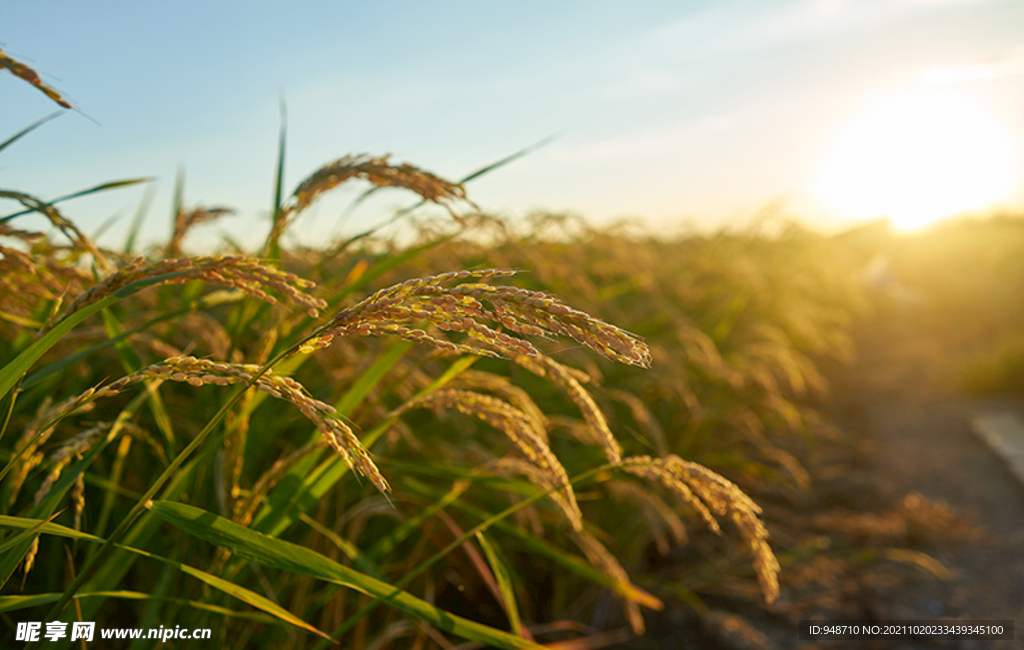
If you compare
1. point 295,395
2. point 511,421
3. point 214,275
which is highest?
point 214,275

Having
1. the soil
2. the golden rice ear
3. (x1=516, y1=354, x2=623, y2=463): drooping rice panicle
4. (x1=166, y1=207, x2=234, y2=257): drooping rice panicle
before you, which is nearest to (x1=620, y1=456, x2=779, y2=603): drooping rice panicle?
(x1=516, y1=354, x2=623, y2=463): drooping rice panicle

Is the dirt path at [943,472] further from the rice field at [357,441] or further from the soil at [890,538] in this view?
the rice field at [357,441]

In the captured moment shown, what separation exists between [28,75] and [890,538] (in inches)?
166

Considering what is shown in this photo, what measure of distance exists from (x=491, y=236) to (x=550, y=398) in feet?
2.81

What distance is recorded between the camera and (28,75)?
99cm

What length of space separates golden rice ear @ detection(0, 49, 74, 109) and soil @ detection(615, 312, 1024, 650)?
2576 millimetres

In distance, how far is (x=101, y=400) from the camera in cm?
217

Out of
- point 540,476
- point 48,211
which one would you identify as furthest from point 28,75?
point 540,476

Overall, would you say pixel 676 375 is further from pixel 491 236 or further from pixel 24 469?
pixel 24 469

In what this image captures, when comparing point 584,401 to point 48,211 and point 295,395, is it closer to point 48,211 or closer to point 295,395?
point 295,395

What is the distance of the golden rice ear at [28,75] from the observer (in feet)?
3.16

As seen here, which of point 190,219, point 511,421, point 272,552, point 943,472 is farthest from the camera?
point 943,472

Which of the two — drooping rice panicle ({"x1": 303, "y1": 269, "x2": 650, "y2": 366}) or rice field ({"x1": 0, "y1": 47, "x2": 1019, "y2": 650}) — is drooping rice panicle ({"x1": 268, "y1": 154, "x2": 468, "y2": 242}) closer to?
rice field ({"x1": 0, "y1": 47, "x2": 1019, "y2": 650})

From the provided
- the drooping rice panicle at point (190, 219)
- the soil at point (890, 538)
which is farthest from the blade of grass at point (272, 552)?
the soil at point (890, 538)
